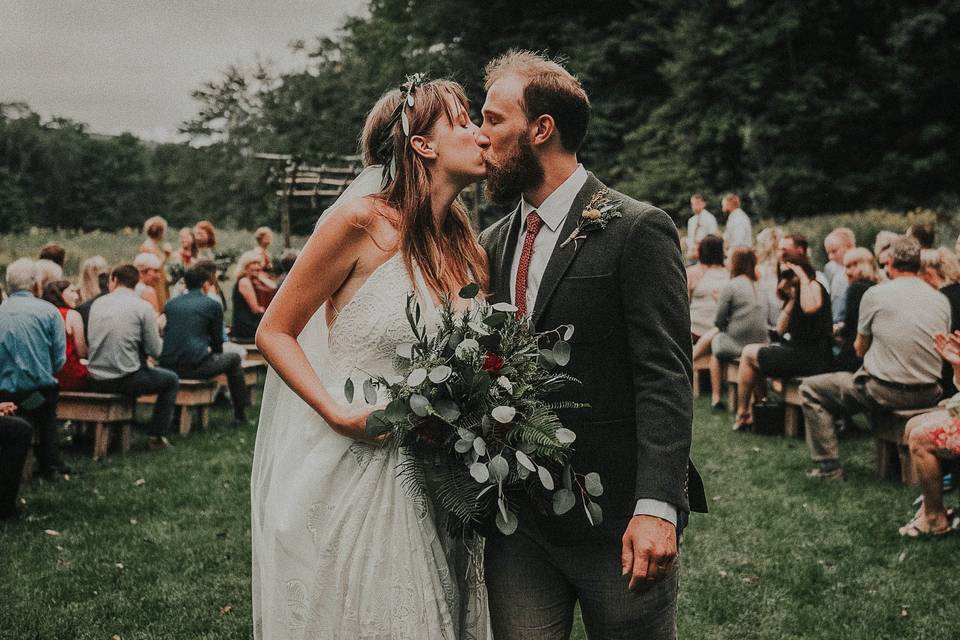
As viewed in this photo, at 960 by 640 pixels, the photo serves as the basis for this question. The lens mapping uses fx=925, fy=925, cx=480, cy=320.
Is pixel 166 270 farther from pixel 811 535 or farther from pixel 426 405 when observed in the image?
pixel 426 405

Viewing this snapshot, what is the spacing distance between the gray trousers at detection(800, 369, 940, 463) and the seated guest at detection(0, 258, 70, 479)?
6869 millimetres

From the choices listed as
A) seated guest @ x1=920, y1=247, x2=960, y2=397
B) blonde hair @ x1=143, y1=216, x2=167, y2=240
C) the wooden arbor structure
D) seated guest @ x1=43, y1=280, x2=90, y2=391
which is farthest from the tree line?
seated guest @ x1=920, y1=247, x2=960, y2=397

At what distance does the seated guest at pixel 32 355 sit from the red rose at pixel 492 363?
678cm

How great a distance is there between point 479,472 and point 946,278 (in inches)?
288

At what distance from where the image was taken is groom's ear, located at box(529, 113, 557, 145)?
2873 mm

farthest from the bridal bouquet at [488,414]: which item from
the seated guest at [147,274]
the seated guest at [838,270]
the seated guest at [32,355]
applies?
the seated guest at [147,274]

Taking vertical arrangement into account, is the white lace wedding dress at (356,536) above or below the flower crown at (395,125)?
below

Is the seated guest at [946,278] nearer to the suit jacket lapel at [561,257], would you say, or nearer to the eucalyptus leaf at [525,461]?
the suit jacket lapel at [561,257]

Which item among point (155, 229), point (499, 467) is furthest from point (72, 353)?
point (499, 467)

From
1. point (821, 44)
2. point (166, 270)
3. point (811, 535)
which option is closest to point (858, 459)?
point (811, 535)

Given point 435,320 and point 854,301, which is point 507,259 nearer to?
point 435,320

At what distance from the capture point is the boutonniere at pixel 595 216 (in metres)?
2.74

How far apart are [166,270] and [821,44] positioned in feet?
67.4

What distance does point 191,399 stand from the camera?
1067cm
